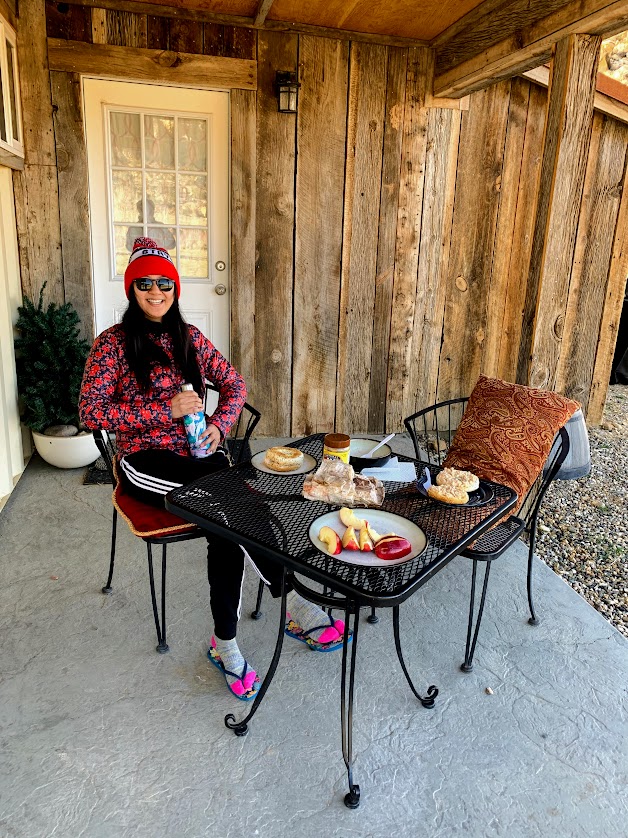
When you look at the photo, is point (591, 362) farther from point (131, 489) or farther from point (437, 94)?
point (131, 489)

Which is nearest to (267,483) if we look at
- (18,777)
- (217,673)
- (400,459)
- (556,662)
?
(400,459)

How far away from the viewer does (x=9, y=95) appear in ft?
9.87

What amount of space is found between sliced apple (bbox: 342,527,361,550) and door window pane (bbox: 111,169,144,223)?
9.50ft

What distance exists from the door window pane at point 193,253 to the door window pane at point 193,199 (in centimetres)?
7

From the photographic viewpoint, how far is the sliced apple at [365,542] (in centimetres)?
132

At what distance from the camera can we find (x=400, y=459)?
1.99 metres

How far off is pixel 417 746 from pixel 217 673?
0.64 m

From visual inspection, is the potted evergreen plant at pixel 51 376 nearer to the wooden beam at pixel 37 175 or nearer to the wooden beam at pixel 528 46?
the wooden beam at pixel 37 175

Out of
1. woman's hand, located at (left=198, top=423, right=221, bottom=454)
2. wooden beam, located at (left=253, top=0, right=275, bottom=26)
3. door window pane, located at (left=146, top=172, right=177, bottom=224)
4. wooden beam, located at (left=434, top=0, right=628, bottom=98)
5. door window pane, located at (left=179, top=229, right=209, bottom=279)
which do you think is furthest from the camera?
door window pane, located at (left=179, top=229, right=209, bottom=279)

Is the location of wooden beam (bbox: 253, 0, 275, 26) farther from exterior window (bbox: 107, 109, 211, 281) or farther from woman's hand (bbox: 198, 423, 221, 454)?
woman's hand (bbox: 198, 423, 221, 454)

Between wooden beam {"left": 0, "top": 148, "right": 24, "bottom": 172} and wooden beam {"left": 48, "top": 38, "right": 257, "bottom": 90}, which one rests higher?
wooden beam {"left": 48, "top": 38, "right": 257, "bottom": 90}

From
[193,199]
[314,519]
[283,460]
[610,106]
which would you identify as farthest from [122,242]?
[610,106]

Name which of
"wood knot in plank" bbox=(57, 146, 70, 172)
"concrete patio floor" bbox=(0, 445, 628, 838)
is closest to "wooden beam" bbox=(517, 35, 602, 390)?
"concrete patio floor" bbox=(0, 445, 628, 838)

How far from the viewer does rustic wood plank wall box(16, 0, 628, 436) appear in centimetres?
352
